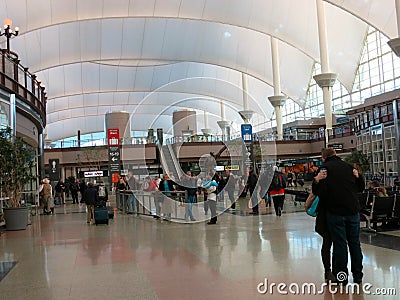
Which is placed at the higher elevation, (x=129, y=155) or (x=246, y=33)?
(x=246, y=33)

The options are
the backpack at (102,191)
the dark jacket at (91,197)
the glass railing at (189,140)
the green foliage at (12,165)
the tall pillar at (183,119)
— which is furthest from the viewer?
the tall pillar at (183,119)

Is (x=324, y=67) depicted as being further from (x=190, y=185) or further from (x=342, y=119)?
(x=190, y=185)

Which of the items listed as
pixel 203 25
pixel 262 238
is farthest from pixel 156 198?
pixel 203 25

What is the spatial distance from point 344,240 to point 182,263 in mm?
2849

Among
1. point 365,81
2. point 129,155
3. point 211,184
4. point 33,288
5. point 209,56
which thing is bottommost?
point 33,288

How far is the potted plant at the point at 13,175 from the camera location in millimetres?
13062

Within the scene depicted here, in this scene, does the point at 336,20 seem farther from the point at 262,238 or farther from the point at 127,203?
the point at 262,238

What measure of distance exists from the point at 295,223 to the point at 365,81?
1431 inches

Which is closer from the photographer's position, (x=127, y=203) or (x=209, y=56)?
(x=127, y=203)

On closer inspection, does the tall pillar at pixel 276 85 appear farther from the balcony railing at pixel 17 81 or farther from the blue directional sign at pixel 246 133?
the balcony railing at pixel 17 81

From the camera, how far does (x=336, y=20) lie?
139 feet

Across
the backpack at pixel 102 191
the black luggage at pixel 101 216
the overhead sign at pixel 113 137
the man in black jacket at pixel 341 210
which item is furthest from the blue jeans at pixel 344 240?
the overhead sign at pixel 113 137

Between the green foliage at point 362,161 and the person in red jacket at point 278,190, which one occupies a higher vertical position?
the green foliage at point 362,161

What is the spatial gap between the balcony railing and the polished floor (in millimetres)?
5464
